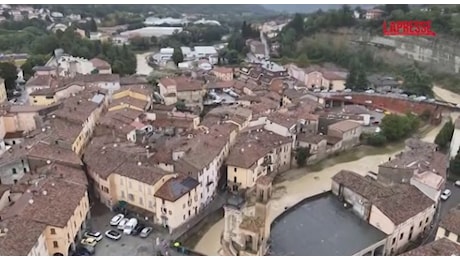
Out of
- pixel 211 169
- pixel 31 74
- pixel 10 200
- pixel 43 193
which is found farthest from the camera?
pixel 31 74

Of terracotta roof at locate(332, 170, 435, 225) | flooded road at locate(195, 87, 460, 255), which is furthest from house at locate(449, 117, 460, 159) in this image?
terracotta roof at locate(332, 170, 435, 225)

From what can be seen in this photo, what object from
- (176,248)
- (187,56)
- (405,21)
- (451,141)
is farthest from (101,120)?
(405,21)

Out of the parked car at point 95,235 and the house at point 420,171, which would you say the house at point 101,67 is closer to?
the parked car at point 95,235

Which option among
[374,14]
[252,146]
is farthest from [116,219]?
[374,14]

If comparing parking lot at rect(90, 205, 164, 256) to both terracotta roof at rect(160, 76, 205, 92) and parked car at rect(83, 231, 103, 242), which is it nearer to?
parked car at rect(83, 231, 103, 242)

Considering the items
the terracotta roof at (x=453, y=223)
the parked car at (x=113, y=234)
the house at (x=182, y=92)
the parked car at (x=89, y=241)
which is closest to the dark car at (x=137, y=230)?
the parked car at (x=113, y=234)

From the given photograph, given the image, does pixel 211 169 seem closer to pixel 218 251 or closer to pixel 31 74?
pixel 218 251
